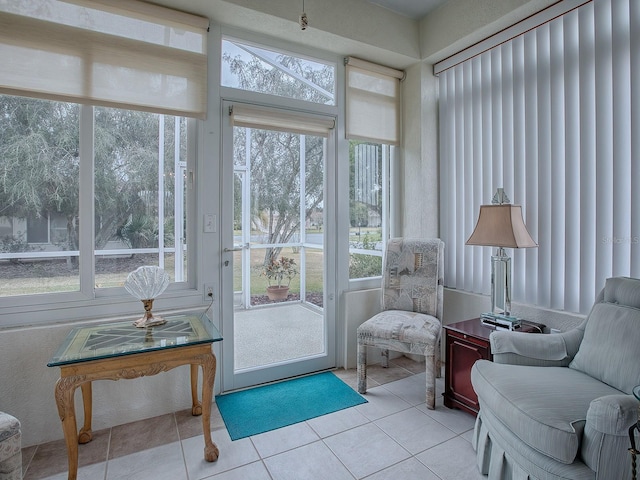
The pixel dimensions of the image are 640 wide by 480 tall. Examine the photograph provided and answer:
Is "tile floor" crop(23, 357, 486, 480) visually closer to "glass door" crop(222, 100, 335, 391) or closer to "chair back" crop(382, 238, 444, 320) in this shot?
"glass door" crop(222, 100, 335, 391)

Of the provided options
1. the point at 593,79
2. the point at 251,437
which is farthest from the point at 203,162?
Answer: the point at 593,79

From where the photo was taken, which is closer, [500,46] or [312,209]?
[500,46]

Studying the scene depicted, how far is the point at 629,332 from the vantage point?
168 cm

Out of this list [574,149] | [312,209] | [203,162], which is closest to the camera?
[574,149]

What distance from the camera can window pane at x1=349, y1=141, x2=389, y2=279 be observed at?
328 centimetres

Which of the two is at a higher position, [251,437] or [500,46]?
[500,46]

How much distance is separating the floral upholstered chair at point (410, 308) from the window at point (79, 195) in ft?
4.99

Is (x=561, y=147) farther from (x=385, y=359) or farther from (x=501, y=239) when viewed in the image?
(x=385, y=359)

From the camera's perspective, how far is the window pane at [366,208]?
3275mm

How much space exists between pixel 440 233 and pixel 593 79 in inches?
62.4

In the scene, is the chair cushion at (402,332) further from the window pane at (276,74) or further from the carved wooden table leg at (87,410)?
the window pane at (276,74)

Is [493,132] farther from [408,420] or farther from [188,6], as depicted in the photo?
[188,6]

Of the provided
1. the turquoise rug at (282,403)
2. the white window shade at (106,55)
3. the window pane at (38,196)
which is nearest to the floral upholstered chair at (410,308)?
the turquoise rug at (282,403)

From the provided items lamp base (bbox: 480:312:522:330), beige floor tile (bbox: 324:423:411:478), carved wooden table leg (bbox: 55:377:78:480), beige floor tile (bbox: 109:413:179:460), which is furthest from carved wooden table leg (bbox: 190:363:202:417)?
lamp base (bbox: 480:312:522:330)
